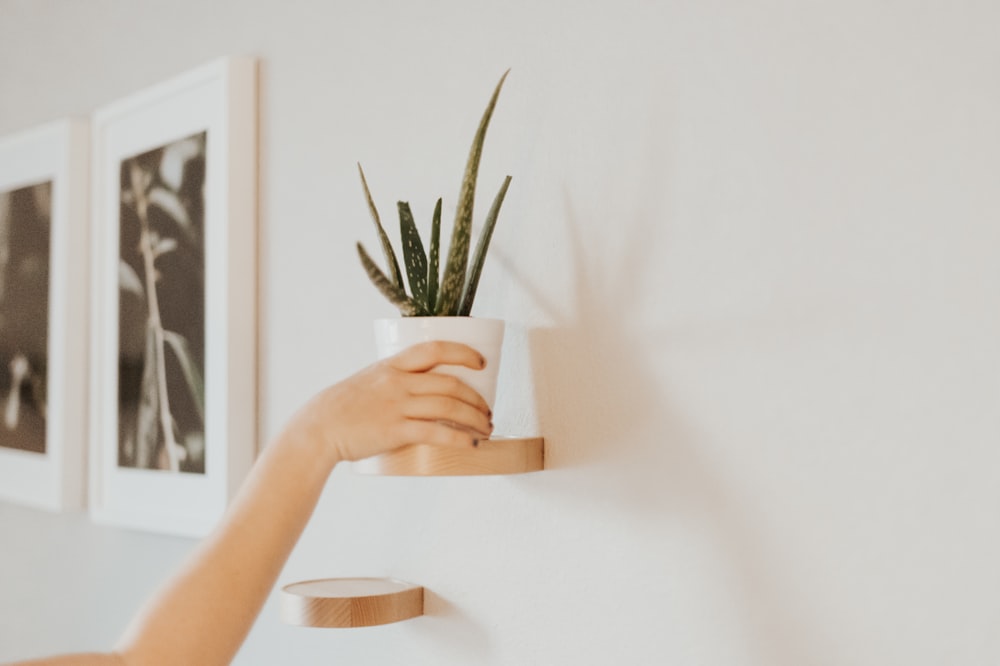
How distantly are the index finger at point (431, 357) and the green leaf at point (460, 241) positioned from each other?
66 mm

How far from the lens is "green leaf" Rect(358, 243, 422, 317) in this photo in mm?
870

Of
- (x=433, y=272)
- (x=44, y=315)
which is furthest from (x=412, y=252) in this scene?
(x=44, y=315)

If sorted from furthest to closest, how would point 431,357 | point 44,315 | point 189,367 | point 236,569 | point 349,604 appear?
point 44,315, point 189,367, point 349,604, point 431,357, point 236,569

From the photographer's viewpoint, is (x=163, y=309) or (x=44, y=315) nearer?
(x=163, y=309)

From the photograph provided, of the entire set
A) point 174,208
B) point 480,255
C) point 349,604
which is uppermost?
point 174,208

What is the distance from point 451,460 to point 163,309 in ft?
2.53

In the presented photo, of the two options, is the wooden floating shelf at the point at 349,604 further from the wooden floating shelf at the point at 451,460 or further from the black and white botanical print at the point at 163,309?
Result: the black and white botanical print at the point at 163,309

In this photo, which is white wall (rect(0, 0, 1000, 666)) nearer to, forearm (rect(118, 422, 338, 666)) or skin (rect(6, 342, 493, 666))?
skin (rect(6, 342, 493, 666))

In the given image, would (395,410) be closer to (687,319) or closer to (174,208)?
(687,319)

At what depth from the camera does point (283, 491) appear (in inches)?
30.0

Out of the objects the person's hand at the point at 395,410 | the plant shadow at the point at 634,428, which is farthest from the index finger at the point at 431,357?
the plant shadow at the point at 634,428

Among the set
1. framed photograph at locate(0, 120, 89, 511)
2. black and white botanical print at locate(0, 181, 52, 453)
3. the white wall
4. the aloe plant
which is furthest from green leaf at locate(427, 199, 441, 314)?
black and white botanical print at locate(0, 181, 52, 453)

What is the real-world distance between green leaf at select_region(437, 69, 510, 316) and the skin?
0.23 feet

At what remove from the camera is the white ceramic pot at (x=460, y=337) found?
869mm
